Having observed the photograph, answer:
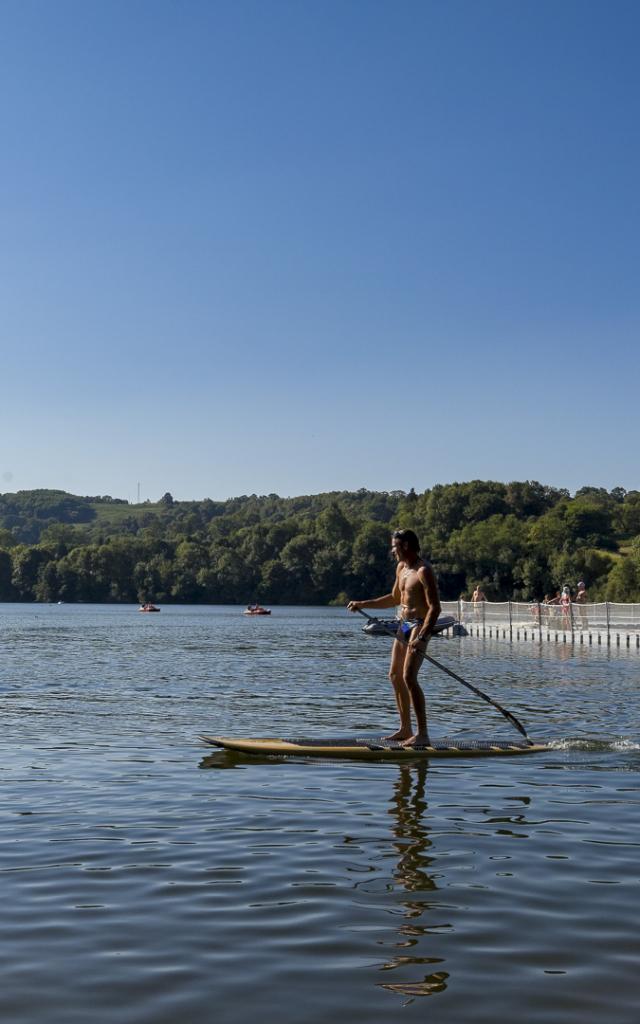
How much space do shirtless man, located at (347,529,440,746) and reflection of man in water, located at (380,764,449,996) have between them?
0.87 m

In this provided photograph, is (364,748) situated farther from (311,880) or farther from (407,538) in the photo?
(311,880)

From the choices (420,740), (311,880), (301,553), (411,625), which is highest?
(301,553)

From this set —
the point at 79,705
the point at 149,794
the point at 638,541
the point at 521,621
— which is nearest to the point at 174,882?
the point at 149,794

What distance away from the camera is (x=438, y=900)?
6758 mm

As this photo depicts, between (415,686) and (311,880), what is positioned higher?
(415,686)

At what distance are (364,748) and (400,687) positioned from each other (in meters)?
0.87

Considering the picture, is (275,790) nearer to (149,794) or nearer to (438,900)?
(149,794)

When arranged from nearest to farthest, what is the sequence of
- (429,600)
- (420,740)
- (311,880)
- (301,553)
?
(311,880)
(429,600)
(420,740)
(301,553)

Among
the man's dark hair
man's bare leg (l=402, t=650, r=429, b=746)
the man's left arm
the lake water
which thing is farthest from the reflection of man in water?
the man's dark hair

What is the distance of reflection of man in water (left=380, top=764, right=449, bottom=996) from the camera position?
5.36 m

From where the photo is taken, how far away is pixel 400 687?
517 inches

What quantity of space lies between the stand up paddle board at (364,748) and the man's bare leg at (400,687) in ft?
0.61

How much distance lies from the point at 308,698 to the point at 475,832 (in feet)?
41.8

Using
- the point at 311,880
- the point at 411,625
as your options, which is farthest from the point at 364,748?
the point at 311,880
